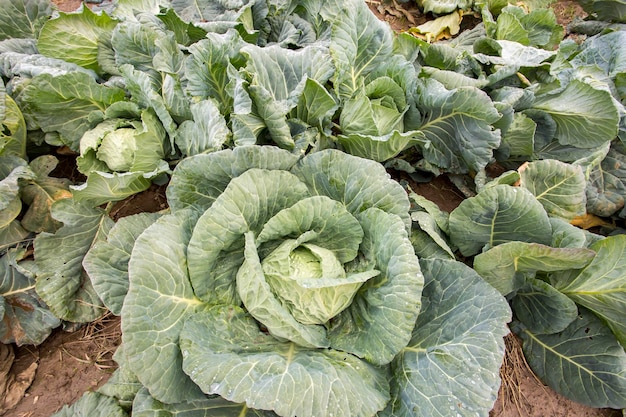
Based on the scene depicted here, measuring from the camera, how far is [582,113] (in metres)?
3.21

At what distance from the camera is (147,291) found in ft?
6.65

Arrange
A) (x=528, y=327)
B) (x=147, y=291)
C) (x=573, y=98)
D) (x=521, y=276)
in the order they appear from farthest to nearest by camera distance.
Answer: (x=573, y=98) < (x=528, y=327) < (x=521, y=276) < (x=147, y=291)

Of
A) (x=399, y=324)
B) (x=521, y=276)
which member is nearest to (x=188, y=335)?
(x=399, y=324)

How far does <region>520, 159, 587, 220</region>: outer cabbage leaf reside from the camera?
269cm

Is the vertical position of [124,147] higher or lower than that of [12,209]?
higher

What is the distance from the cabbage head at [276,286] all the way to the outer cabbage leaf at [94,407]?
57 centimetres

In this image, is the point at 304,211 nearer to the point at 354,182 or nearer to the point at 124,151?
the point at 354,182

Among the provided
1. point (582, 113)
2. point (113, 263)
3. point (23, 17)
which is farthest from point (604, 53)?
point (23, 17)

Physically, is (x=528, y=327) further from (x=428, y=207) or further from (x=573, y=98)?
(x=573, y=98)

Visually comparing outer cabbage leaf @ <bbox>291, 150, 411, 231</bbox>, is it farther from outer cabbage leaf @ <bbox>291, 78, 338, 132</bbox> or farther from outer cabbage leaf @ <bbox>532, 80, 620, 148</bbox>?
outer cabbage leaf @ <bbox>532, 80, 620, 148</bbox>

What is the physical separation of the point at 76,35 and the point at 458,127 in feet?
9.04

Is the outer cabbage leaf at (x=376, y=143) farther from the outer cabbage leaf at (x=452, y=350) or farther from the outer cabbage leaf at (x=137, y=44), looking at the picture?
the outer cabbage leaf at (x=137, y=44)

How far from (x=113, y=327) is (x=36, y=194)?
3.37 ft

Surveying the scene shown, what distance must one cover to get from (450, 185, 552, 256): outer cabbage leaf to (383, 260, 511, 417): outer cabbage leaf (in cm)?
42
